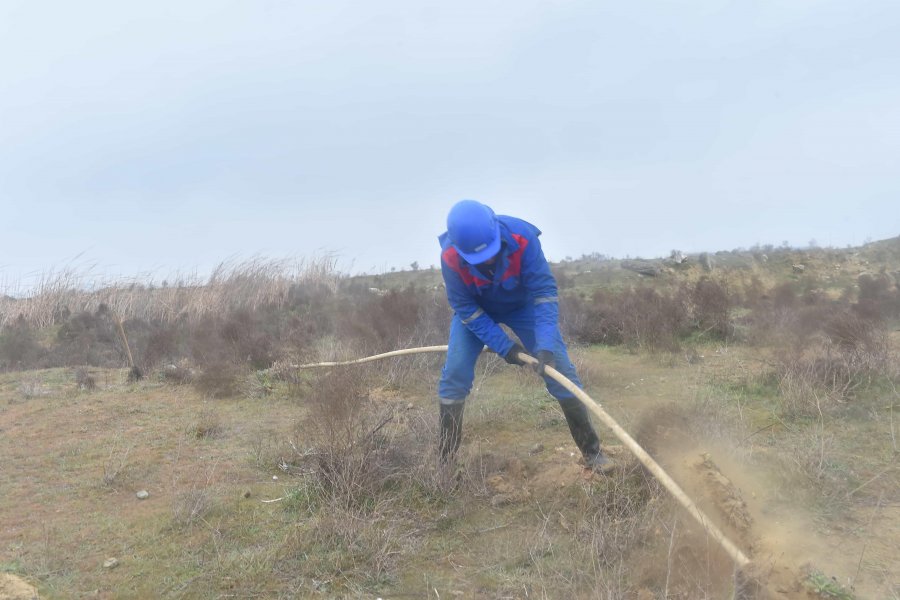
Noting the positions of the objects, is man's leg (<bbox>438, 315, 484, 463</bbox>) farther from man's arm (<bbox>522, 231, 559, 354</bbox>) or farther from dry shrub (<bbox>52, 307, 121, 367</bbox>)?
dry shrub (<bbox>52, 307, 121, 367</bbox>)

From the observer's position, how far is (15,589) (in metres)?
2.60

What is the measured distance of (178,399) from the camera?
7.13 m

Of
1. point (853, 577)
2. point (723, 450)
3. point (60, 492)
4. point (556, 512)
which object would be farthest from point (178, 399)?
point (853, 577)

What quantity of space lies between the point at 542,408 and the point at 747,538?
9.63ft

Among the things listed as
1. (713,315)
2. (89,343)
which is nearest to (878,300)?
(713,315)

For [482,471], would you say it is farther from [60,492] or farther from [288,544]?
[60,492]

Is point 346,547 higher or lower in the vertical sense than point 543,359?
lower

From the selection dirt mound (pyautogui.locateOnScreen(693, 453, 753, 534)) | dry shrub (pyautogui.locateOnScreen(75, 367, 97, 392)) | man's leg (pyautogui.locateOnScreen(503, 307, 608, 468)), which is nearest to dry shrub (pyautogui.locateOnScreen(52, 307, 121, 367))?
dry shrub (pyautogui.locateOnScreen(75, 367, 97, 392))

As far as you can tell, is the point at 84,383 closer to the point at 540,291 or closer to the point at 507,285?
the point at 507,285

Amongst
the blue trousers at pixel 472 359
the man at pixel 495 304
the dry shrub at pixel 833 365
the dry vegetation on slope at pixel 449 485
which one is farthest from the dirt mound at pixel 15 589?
the dry shrub at pixel 833 365

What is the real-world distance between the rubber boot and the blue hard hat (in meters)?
0.98

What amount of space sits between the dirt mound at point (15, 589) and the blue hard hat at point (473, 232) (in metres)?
2.51

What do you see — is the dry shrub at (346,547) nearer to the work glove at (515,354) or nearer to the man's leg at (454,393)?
the man's leg at (454,393)

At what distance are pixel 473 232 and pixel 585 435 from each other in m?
1.34
